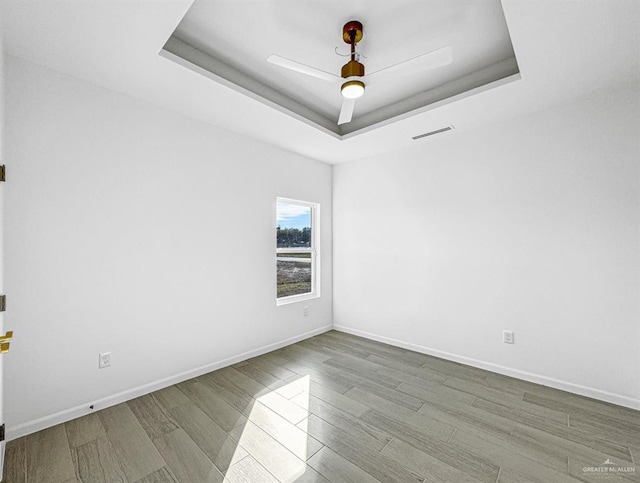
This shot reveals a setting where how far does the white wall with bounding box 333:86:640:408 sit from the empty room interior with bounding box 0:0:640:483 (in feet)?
0.06

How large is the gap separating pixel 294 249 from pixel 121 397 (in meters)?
2.47

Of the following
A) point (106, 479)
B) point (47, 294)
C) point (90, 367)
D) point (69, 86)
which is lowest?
point (106, 479)

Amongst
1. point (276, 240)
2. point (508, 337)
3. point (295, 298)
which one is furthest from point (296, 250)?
point (508, 337)

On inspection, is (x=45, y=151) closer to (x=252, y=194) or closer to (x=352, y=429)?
(x=252, y=194)

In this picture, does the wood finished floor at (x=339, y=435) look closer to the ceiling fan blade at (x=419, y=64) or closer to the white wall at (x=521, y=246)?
the white wall at (x=521, y=246)

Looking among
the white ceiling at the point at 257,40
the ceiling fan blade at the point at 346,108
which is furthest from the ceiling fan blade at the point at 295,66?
the white ceiling at the point at 257,40

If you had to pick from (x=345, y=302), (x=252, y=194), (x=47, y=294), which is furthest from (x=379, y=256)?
(x=47, y=294)

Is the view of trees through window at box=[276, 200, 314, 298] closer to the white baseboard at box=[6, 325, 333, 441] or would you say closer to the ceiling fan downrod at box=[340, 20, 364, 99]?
the white baseboard at box=[6, 325, 333, 441]

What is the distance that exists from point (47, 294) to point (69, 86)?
1584 millimetres

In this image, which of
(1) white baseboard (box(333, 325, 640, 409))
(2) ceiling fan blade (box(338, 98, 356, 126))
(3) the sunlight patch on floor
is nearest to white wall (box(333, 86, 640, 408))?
(1) white baseboard (box(333, 325, 640, 409))

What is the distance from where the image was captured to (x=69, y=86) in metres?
2.29

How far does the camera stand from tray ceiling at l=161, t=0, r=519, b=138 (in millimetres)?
2025

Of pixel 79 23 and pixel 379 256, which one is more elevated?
pixel 79 23

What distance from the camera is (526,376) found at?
2947 mm
